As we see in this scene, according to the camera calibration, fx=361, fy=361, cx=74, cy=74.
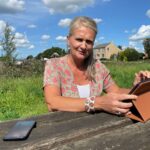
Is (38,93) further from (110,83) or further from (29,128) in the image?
(29,128)

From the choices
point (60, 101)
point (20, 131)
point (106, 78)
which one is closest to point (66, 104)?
point (60, 101)

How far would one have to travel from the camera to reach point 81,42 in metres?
2.96

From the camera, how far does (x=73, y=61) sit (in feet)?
10.1

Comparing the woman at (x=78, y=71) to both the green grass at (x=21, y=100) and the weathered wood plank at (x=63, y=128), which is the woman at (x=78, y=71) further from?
the green grass at (x=21, y=100)

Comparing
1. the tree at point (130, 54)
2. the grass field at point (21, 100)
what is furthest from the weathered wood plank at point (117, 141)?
the tree at point (130, 54)

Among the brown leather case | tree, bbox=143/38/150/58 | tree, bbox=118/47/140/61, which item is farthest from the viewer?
tree, bbox=118/47/140/61

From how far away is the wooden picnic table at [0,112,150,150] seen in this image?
1598mm

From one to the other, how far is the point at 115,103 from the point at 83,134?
1.48ft

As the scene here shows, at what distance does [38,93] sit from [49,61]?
6423 millimetres

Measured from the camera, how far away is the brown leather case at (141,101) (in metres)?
2.05

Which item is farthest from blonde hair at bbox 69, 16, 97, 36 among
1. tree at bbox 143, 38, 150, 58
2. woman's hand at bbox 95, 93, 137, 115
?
tree at bbox 143, 38, 150, 58

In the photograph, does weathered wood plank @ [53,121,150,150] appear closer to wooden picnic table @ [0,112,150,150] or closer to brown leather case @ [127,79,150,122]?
wooden picnic table @ [0,112,150,150]

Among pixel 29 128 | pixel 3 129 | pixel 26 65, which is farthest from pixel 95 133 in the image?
pixel 26 65

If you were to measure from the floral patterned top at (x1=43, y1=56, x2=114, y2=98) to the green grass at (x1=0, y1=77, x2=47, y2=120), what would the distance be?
3810 mm
